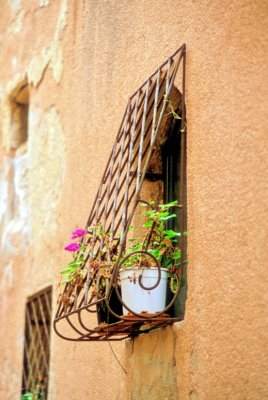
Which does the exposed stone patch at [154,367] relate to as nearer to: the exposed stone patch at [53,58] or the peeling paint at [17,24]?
the exposed stone patch at [53,58]

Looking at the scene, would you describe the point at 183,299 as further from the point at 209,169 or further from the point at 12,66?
the point at 12,66

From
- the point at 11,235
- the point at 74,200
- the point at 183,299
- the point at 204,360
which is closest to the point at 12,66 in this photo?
the point at 11,235

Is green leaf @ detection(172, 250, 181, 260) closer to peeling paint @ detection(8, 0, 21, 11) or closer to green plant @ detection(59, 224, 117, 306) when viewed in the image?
green plant @ detection(59, 224, 117, 306)

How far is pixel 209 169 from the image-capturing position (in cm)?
383

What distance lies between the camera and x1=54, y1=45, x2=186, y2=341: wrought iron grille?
3.94 metres

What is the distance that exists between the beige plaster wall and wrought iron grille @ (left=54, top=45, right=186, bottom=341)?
0.11 m

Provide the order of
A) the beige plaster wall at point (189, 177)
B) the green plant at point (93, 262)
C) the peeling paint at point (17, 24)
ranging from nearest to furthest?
the beige plaster wall at point (189, 177)
the green plant at point (93, 262)
the peeling paint at point (17, 24)

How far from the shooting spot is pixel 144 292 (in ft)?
12.6

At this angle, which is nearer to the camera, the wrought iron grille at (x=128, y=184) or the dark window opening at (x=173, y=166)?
the wrought iron grille at (x=128, y=184)

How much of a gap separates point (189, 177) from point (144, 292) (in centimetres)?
62

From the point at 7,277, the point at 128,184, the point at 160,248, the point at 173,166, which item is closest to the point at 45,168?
the point at 7,277

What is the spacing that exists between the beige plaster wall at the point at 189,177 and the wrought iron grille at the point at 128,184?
0.35ft

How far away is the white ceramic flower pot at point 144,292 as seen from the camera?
382 cm

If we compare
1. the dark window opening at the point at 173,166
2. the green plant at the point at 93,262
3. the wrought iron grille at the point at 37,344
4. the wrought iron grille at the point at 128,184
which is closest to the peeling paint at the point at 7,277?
the wrought iron grille at the point at 37,344
